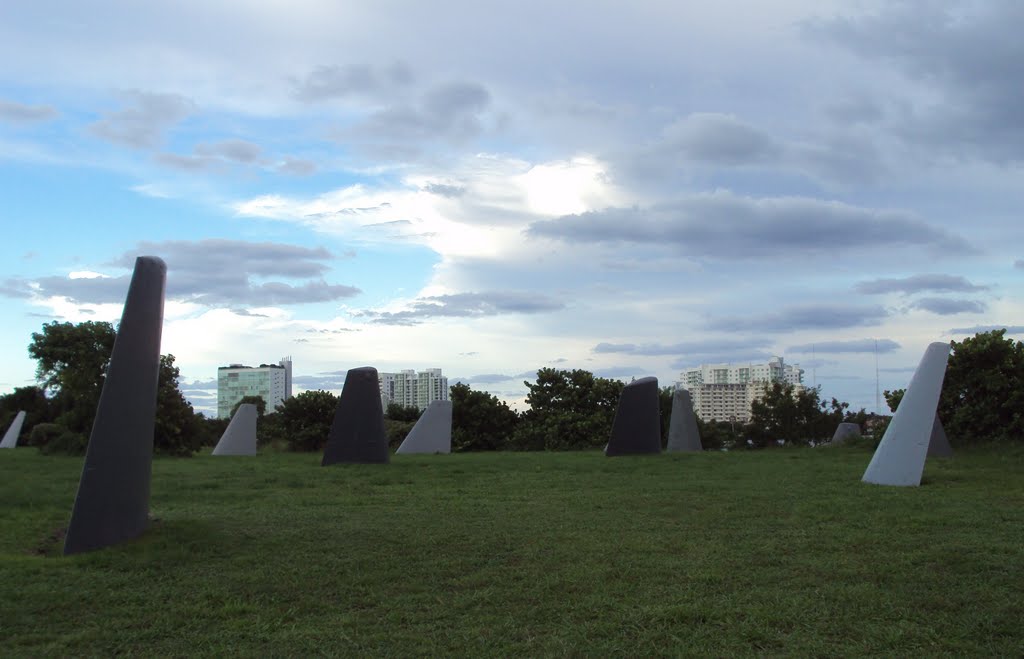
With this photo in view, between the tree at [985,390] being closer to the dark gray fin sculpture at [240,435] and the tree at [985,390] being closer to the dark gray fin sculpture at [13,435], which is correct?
the dark gray fin sculpture at [240,435]

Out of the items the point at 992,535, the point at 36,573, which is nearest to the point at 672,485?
the point at 992,535

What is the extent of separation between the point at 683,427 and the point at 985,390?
7.10 metres

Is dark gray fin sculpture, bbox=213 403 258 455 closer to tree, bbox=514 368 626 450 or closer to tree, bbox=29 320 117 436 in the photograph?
tree, bbox=29 320 117 436

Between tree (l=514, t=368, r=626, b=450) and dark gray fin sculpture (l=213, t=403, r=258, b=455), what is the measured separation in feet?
30.4

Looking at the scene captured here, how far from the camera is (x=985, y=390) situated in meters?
17.9

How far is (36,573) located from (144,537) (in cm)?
108

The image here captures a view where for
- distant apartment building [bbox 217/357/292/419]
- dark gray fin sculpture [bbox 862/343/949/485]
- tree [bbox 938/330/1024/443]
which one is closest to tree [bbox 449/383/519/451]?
tree [bbox 938/330/1024/443]

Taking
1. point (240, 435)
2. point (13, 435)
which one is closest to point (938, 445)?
point (240, 435)

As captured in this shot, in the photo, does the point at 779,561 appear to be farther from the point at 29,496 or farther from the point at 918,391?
the point at 29,496

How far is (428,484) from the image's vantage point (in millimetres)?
11953

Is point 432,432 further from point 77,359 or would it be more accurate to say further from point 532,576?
point 532,576

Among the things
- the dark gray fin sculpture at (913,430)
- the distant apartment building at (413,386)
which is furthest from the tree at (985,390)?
the distant apartment building at (413,386)

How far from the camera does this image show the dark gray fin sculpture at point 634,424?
60.3 feet

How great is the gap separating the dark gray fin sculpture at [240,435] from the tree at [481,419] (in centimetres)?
768
